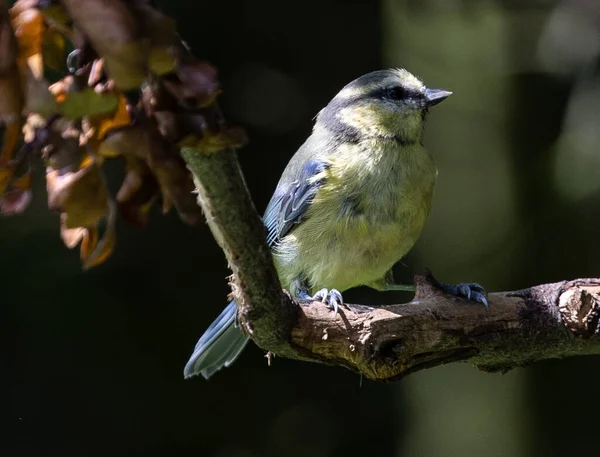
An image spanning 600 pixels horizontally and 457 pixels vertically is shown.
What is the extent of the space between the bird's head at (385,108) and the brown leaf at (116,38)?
1880mm

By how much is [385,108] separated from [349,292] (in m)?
1.31

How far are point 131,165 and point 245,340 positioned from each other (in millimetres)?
1916

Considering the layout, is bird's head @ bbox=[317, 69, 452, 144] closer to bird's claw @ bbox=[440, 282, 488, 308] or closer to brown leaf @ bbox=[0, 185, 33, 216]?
bird's claw @ bbox=[440, 282, 488, 308]

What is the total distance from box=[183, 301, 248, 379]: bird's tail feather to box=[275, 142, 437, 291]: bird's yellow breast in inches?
12.6

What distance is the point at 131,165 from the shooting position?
89 cm

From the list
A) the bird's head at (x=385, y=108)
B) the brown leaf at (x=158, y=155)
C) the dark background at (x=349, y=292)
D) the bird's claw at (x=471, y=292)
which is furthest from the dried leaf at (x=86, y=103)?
the dark background at (x=349, y=292)

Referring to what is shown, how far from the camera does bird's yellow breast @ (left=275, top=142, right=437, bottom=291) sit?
247 cm

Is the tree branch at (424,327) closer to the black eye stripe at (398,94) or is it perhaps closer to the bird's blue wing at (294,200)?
the bird's blue wing at (294,200)

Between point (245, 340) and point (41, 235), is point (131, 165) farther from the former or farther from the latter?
point (41, 235)

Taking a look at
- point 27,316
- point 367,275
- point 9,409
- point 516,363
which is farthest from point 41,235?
point 516,363

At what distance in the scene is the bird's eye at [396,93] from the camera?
270 centimetres

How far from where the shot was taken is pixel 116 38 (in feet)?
2.51

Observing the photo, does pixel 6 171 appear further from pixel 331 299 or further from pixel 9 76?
pixel 331 299

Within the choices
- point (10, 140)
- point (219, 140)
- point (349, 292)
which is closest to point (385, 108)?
point (349, 292)
